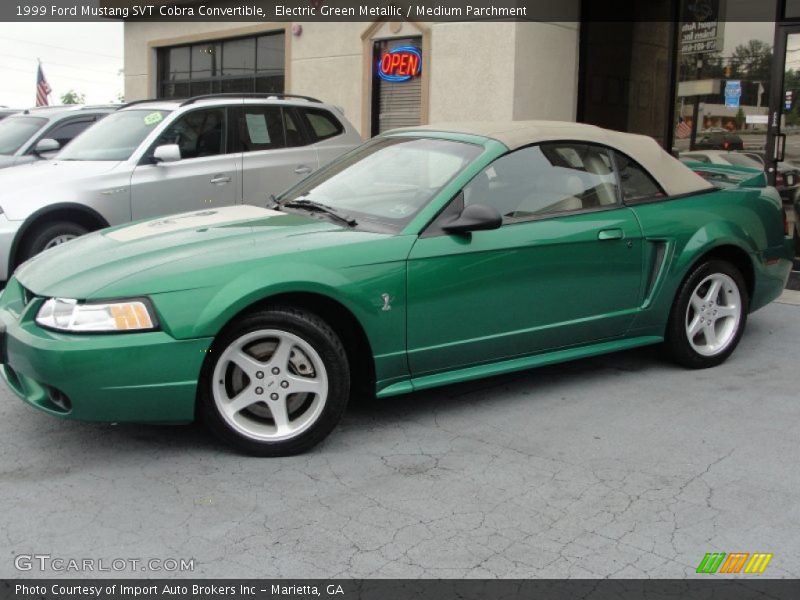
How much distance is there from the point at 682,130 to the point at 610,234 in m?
6.39

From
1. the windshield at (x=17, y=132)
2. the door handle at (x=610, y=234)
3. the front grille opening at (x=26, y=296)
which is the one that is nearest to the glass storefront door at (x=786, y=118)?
the door handle at (x=610, y=234)

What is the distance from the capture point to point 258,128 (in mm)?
9250

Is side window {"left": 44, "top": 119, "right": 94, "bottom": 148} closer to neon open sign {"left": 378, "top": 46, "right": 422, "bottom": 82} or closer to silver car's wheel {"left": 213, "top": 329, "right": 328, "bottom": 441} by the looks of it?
neon open sign {"left": 378, "top": 46, "right": 422, "bottom": 82}

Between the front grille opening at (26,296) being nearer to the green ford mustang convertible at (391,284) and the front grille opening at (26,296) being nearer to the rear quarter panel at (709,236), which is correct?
the green ford mustang convertible at (391,284)

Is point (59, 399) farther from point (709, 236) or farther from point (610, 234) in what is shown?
point (709, 236)

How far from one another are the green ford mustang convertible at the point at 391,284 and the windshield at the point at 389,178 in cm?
1

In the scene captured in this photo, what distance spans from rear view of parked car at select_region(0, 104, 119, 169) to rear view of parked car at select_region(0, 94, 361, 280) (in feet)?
6.74

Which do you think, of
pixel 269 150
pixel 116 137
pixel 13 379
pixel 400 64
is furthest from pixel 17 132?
pixel 13 379

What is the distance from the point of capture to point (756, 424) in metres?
4.82

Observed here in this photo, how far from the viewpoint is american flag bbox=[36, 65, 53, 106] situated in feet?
76.5

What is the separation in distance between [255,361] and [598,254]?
2.07m

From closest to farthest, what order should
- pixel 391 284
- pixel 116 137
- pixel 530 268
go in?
pixel 391 284 < pixel 530 268 < pixel 116 137

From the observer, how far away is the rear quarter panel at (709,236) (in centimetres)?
542

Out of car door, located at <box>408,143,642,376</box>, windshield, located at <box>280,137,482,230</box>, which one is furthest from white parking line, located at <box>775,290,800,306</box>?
windshield, located at <box>280,137,482,230</box>
